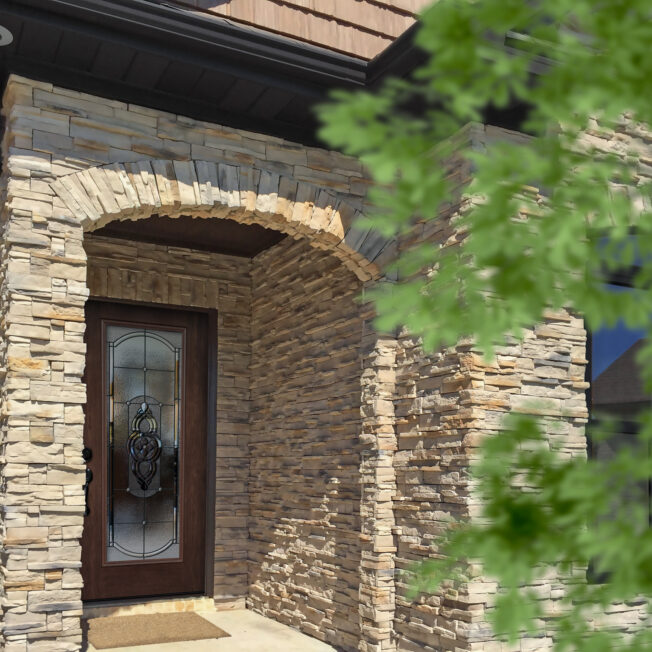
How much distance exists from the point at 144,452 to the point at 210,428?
0.60m

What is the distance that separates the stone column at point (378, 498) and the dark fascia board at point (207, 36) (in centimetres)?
169

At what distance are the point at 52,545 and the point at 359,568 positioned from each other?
6.63ft

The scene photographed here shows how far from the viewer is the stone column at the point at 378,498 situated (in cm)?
517

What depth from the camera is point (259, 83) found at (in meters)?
4.83

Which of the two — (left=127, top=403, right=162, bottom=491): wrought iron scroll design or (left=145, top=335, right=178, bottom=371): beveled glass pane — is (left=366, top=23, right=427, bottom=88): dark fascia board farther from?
(left=127, top=403, right=162, bottom=491): wrought iron scroll design

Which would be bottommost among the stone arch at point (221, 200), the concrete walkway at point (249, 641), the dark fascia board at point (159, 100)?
the concrete walkway at point (249, 641)

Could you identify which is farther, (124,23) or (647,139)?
(647,139)

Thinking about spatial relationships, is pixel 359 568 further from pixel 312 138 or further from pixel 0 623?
pixel 312 138

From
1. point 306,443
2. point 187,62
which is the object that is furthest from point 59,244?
point 306,443

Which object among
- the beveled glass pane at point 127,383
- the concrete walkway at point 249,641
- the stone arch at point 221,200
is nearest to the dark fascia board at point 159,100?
the stone arch at point 221,200

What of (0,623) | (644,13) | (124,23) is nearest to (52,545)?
(0,623)

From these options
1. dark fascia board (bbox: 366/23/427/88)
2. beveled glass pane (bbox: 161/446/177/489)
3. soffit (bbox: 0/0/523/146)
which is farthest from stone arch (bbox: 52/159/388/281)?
beveled glass pane (bbox: 161/446/177/489)

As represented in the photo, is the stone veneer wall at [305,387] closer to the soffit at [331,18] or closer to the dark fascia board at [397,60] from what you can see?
the dark fascia board at [397,60]

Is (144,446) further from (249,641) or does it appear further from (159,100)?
(159,100)
